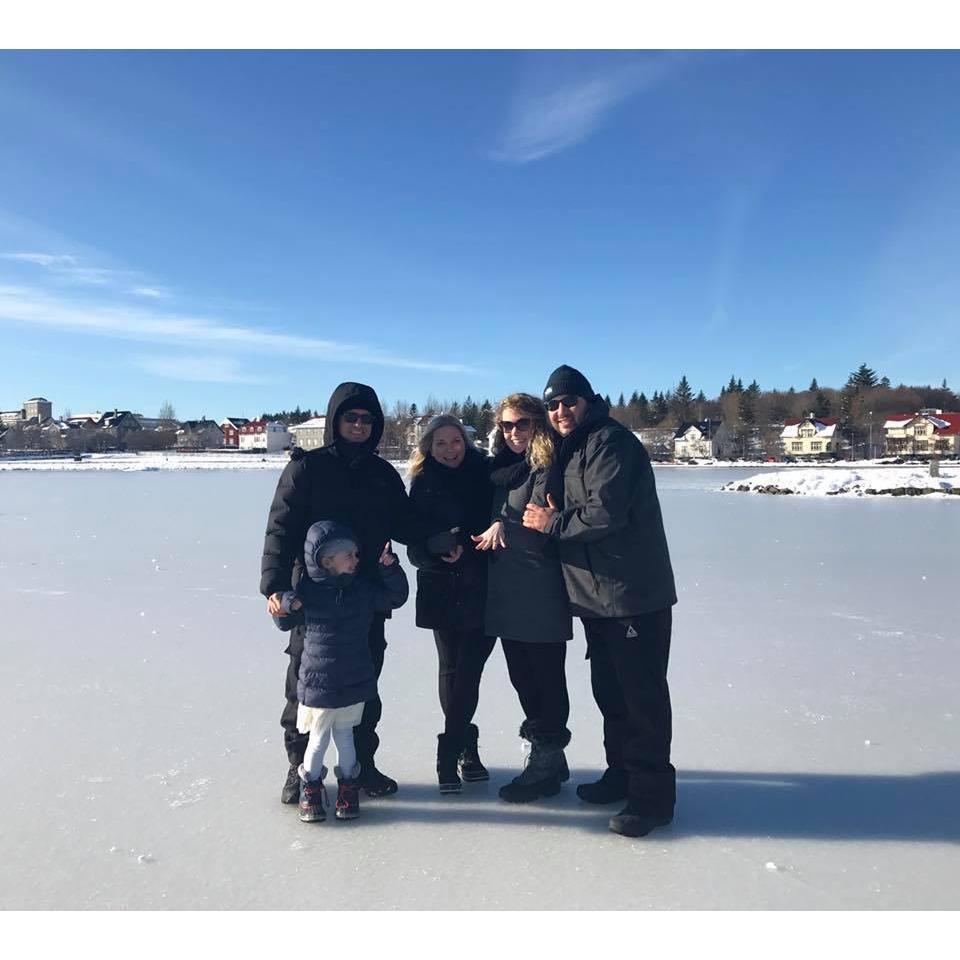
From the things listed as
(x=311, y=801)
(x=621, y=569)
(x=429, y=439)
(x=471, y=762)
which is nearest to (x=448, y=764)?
(x=471, y=762)

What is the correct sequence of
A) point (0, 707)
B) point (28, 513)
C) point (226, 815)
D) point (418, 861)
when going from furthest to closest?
1. point (28, 513)
2. point (0, 707)
3. point (226, 815)
4. point (418, 861)

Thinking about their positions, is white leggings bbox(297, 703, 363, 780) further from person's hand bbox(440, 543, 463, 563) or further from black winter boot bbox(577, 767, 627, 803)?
black winter boot bbox(577, 767, 627, 803)

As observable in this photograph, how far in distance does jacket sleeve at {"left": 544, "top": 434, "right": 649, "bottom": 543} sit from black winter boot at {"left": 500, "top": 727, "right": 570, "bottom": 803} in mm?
820

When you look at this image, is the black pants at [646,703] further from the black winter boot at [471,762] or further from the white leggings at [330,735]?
the white leggings at [330,735]

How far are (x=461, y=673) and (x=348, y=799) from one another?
1.98 ft

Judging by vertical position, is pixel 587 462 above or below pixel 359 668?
above

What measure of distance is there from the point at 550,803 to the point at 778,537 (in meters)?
8.72

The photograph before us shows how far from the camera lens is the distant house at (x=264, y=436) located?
330 ft

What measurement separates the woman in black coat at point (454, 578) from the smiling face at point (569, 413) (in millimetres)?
418

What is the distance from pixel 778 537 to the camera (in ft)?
34.1

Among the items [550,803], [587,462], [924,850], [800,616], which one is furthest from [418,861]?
[800,616]

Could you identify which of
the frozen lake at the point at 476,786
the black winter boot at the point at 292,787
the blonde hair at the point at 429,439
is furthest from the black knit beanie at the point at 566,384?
A: the black winter boot at the point at 292,787
